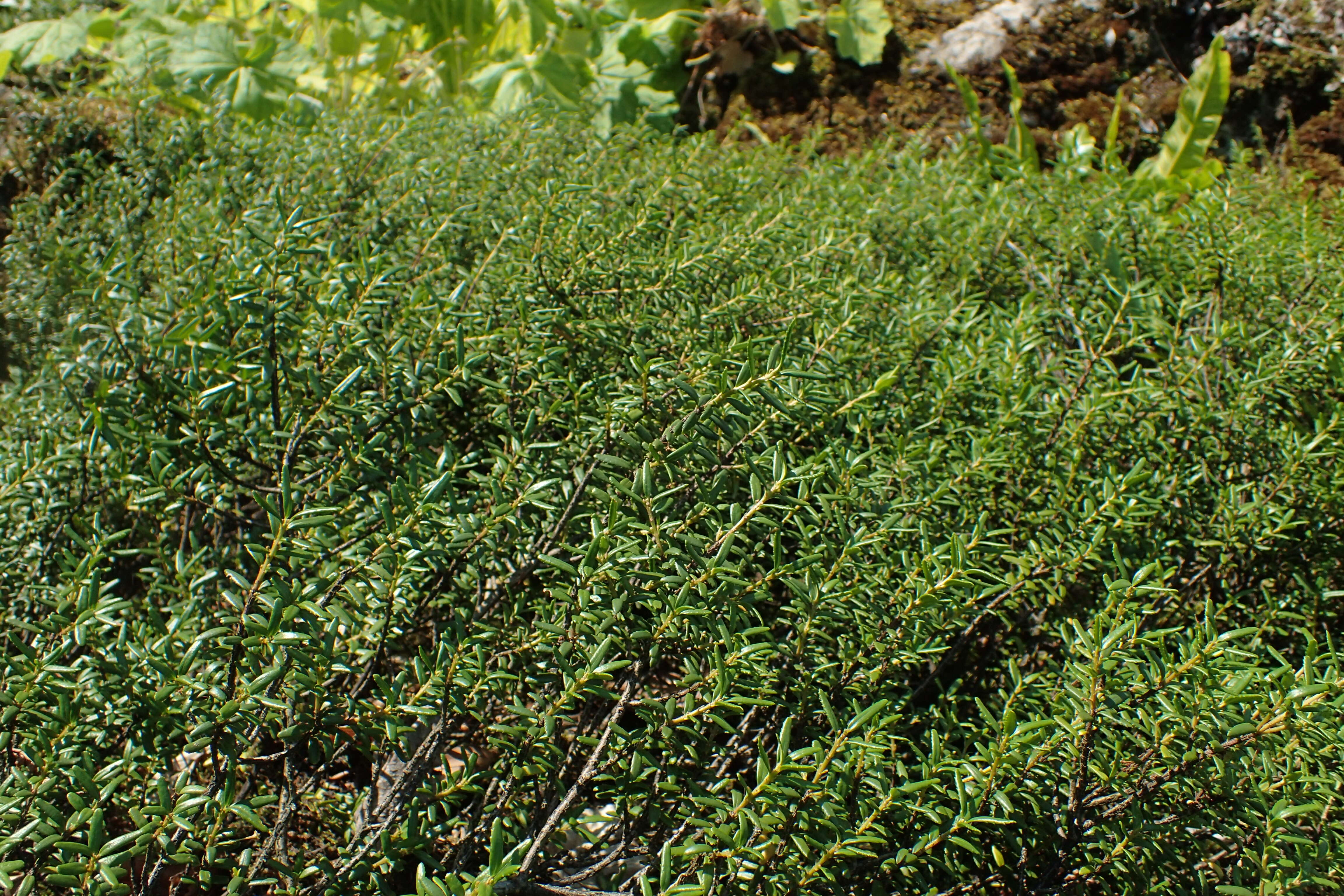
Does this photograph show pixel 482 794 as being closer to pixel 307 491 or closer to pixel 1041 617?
pixel 307 491

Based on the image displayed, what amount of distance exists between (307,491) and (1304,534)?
1996mm

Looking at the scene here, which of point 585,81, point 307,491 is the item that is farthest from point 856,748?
point 585,81

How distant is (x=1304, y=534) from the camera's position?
6.81ft

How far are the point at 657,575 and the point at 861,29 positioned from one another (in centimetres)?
490

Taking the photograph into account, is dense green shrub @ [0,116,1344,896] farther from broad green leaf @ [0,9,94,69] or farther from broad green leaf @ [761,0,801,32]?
broad green leaf @ [0,9,94,69]

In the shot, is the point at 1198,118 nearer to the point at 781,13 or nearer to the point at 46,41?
the point at 781,13

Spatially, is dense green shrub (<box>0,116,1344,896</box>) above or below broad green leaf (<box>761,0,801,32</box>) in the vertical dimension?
below

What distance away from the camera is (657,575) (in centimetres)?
141

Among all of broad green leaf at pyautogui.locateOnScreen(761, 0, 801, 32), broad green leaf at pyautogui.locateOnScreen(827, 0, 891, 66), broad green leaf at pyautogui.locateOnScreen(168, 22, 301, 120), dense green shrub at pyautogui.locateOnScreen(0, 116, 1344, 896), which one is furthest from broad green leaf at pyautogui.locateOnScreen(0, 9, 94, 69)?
broad green leaf at pyautogui.locateOnScreen(827, 0, 891, 66)

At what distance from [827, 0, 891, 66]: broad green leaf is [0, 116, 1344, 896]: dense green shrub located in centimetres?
328

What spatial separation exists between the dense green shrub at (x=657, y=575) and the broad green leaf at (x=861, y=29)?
10.8 feet

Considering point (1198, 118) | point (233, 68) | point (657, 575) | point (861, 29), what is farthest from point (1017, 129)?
point (657, 575)

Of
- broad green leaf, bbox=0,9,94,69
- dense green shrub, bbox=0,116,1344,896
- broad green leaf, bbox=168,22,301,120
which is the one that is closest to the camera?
dense green shrub, bbox=0,116,1344,896

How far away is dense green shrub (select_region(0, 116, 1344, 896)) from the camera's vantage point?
142 cm
